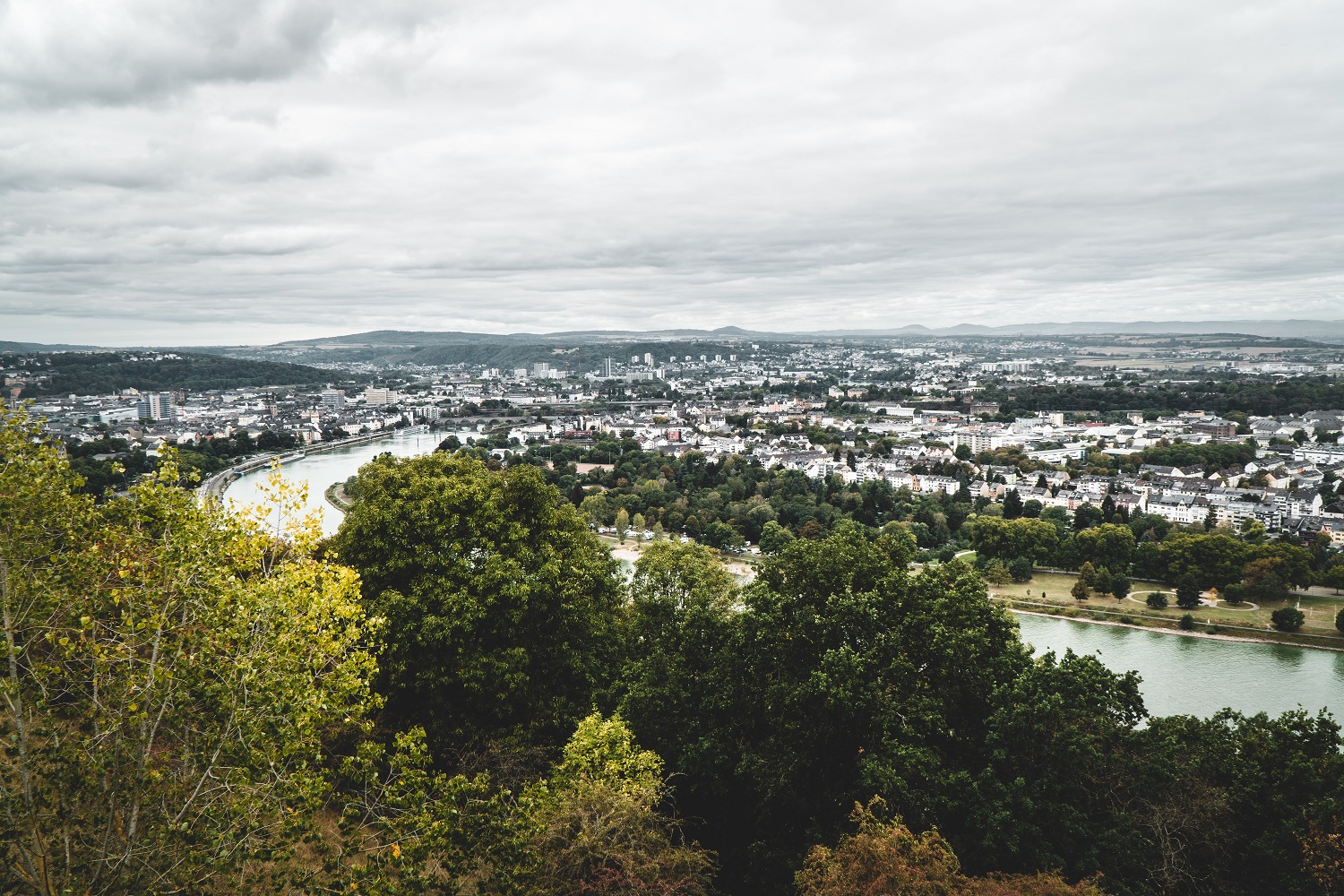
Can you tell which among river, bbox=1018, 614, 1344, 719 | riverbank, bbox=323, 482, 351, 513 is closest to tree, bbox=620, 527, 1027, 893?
river, bbox=1018, 614, 1344, 719

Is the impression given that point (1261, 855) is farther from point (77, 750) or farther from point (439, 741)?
point (77, 750)

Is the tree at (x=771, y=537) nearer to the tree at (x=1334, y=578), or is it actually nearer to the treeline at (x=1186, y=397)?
the tree at (x=1334, y=578)

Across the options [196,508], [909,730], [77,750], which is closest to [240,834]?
[77,750]

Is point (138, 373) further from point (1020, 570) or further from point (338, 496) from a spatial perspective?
point (1020, 570)

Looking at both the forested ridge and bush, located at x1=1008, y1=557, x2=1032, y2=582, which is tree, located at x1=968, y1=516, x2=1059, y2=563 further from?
the forested ridge

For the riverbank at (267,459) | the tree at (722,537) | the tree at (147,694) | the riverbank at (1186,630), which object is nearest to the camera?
the tree at (147,694)

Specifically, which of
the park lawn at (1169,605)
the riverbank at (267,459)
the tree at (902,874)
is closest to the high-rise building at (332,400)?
the riverbank at (267,459)
